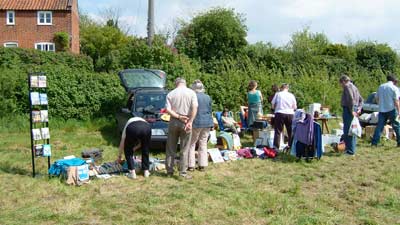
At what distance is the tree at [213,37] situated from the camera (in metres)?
29.0

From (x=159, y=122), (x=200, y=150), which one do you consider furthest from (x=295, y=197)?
(x=159, y=122)

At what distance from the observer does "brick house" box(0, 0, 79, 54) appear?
114 ft

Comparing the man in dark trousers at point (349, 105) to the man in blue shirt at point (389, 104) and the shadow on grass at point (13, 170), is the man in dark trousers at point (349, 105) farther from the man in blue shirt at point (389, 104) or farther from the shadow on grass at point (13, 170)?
the shadow on grass at point (13, 170)

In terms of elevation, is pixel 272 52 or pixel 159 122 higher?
pixel 272 52

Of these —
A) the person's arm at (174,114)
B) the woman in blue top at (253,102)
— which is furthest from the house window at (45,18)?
the person's arm at (174,114)

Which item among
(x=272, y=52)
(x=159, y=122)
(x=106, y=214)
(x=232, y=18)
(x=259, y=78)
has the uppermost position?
(x=232, y=18)

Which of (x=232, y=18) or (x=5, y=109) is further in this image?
(x=232, y=18)

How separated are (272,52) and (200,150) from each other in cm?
1909

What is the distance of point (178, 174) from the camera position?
8.46m

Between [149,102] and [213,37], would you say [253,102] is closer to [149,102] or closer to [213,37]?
[149,102]

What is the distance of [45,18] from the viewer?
35.3 metres

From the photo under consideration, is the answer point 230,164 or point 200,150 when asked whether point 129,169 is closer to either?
point 200,150

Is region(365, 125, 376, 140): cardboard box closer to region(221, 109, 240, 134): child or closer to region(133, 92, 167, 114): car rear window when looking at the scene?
region(221, 109, 240, 134): child

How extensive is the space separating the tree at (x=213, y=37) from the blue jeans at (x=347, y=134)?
18579 millimetres
